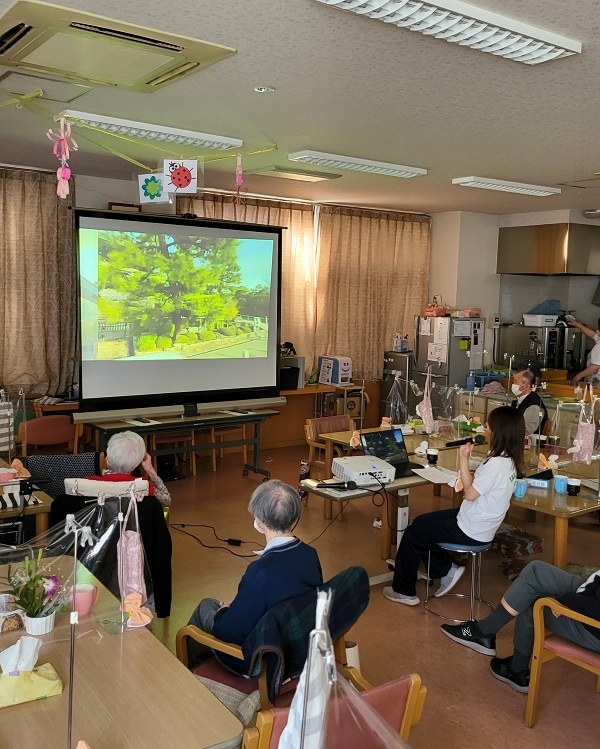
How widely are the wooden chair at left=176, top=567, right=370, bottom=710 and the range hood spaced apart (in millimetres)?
6795

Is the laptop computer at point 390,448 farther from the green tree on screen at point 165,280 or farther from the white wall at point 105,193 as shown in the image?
the white wall at point 105,193

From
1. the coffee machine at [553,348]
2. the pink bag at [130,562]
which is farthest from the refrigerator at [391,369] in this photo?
the pink bag at [130,562]

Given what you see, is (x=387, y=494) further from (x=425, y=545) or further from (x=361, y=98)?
(x=361, y=98)

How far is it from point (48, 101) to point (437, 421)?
3.55 m

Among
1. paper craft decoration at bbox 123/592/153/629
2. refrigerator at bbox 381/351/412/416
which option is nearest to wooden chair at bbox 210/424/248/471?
refrigerator at bbox 381/351/412/416

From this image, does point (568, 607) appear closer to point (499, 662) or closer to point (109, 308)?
point (499, 662)

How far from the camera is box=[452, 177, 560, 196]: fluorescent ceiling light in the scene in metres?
6.31

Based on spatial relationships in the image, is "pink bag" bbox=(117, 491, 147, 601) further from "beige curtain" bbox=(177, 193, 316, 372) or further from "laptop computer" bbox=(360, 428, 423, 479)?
"beige curtain" bbox=(177, 193, 316, 372)

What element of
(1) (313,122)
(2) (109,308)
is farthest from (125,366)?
(1) (313,122)

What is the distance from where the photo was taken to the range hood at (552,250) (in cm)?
833

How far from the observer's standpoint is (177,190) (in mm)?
4355

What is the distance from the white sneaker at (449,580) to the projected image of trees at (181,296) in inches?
138

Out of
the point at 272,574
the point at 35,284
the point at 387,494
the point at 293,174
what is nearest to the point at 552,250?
the point at 293,174

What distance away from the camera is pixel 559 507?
3896 millimetres
